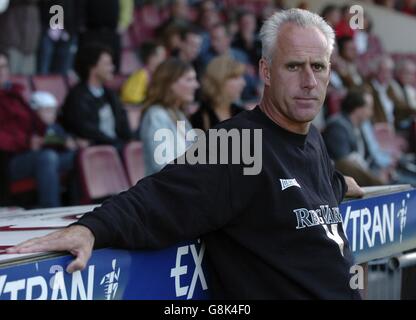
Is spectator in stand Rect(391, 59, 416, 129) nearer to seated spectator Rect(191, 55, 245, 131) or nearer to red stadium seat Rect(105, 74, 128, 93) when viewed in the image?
red stadium seat Rect(105, 74, 128, 93)

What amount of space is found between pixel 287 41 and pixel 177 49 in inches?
271

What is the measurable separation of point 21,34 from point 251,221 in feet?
20.5

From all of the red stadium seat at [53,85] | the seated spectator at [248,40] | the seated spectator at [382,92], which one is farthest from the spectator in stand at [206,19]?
the red stadium seat at [53,85]

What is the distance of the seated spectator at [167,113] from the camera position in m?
5.39

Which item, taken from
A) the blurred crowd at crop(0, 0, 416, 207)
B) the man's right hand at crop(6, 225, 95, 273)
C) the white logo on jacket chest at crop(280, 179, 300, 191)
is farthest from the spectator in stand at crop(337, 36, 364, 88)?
the man's right hand at crop(6, 225, 95, 273)

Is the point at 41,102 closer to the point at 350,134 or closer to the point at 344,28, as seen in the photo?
the point at 350,134

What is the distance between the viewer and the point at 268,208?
8.53ft

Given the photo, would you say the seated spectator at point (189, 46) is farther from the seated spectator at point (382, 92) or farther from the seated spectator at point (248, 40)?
the seated spectator at point (382, 92)

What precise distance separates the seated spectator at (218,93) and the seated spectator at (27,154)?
1.18 meters

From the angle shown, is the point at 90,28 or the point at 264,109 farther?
the point at 90,28

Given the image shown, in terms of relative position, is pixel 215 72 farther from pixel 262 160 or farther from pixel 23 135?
pixel 262 160

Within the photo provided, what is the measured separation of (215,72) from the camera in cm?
589

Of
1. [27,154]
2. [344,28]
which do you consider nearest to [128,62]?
[344,28]
